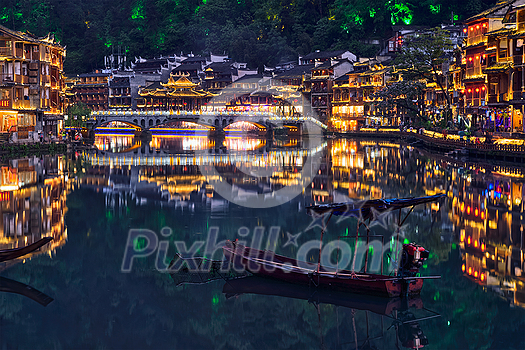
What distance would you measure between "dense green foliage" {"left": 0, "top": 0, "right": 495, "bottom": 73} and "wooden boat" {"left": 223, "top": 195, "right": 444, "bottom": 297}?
380 feet

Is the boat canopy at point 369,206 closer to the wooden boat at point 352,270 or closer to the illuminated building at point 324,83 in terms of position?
the wooden boat at point 352,270

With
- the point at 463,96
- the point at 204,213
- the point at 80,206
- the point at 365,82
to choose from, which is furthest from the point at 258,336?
the point at 365,82

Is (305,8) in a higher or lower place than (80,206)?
higher

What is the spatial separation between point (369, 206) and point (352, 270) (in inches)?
82.3

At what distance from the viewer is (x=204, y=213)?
109 feet

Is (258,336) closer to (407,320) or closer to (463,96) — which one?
(407,320)

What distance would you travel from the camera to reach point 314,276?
19.4 m

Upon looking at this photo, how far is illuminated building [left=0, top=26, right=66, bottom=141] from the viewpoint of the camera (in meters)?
68.6

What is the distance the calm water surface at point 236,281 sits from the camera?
17.0 m

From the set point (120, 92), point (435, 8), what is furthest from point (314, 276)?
point (120, 92)

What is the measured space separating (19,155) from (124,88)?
89381 millimetres

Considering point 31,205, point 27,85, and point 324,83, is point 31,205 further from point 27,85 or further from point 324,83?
point 324,83

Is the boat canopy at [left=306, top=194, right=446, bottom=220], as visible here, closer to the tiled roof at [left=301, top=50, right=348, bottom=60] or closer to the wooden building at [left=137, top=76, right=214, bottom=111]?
the tiled roof at [left=301, top=50, right=348, bottom=60]

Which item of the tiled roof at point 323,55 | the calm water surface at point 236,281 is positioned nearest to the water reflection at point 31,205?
the calm water surface at point 236,281
